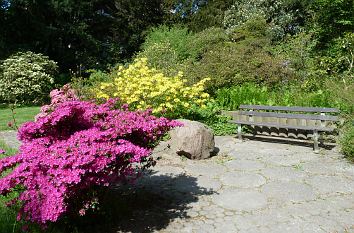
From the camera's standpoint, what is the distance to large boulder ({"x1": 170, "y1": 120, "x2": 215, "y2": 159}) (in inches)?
229

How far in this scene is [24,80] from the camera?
1445 cm

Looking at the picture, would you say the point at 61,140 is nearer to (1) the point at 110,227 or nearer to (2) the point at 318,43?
(1) the point at 110,227

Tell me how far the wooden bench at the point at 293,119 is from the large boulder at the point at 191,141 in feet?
5.50

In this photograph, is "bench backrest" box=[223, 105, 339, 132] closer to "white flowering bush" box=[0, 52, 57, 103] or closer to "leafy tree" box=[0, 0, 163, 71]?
"white flowering bush" box=[0, 52, 57, 103]

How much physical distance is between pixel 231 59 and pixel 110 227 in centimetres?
830

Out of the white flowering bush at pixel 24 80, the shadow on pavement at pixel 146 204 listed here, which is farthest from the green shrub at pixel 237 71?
the white flowering bush at pixel 24 80

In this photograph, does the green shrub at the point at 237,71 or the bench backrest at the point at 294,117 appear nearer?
the bench backrest at the point at 294,117

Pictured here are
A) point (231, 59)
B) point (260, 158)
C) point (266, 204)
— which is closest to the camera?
point (266, 204)

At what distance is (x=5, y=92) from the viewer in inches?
565

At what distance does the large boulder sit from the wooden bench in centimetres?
168

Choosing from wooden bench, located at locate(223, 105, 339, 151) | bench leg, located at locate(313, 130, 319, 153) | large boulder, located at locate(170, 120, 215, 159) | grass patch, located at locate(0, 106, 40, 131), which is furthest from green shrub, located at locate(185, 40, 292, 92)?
grass patch, located at locate(0, 106, 40, 131)

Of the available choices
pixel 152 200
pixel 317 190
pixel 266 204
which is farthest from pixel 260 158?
pixel 152 200

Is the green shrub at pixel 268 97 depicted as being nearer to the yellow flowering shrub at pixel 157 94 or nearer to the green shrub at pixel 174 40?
the yellow flowering shrub at pixel 157 94

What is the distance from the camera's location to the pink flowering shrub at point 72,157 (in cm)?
283
